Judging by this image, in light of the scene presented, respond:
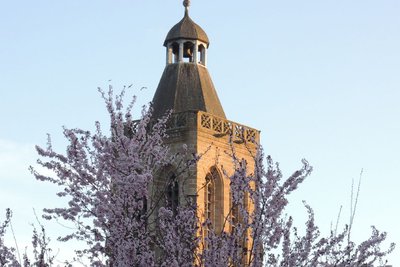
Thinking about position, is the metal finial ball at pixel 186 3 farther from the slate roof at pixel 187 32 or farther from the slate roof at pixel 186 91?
the slate roof at pixel 186 91

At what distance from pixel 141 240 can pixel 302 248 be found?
1.91 metres

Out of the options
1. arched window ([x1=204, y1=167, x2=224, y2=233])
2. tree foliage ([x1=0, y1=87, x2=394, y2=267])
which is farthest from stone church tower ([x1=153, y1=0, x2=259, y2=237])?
tree foliage ([x1=0, y1=87, x2=394, y2=267])

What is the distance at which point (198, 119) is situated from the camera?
3572 centimetres

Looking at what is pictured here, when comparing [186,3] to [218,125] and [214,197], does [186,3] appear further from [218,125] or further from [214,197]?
[214,197]

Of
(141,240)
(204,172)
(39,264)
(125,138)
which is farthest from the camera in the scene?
(204,172)

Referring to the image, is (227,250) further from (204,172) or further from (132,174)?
(204,172)

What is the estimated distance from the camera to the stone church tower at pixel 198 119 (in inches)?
1406

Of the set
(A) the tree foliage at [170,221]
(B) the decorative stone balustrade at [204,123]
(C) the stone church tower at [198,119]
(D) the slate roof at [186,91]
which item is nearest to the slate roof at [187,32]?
(C) the stone church tower at [198,119]

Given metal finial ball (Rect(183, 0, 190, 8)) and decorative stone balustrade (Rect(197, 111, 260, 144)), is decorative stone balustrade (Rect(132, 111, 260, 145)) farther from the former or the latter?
metal finial ball (Rect(183, 0, 190, 8))

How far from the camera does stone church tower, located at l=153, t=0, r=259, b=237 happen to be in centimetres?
3572

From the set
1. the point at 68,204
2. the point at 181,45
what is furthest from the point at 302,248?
the point at 181,45

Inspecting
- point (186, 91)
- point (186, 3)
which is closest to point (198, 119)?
point (186, 91)

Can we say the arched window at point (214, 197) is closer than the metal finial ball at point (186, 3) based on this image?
Yes

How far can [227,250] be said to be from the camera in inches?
469
